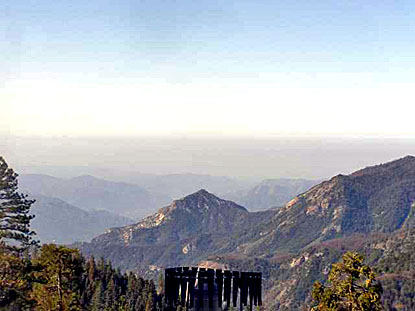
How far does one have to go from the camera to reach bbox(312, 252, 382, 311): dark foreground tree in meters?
48.9

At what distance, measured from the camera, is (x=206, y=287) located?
3250 centimetres

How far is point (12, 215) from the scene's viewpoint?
397ft

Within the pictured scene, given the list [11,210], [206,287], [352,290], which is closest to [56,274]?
[352,290]

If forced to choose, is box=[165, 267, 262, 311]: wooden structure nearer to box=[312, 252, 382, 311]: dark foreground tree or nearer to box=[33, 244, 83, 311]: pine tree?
box=[312, 252, 382, 311]: dark foreground tree

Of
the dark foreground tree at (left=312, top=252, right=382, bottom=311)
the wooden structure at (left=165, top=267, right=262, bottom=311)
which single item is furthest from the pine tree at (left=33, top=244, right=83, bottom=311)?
the wooden structure at (left=165, top=267, right=262, bottom=311)

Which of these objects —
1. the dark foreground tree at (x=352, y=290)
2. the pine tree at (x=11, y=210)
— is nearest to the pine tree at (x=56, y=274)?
the dark foreground tree at (x=352, y=290)

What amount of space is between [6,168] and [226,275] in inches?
3937

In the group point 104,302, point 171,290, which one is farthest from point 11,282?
point 104,302

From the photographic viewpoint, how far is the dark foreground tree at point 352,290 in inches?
1927

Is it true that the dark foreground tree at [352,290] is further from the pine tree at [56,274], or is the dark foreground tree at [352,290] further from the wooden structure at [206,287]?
the pine tree at [56,274]

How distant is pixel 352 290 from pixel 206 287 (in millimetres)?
20600

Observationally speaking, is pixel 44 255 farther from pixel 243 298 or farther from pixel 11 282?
pixel 243 298

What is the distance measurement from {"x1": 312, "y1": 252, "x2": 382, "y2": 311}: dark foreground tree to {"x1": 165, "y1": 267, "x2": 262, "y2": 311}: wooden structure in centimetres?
1703

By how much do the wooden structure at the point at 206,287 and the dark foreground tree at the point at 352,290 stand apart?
17.0 meters
